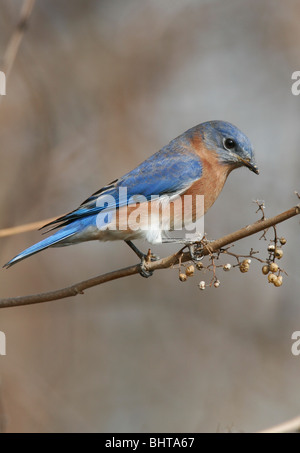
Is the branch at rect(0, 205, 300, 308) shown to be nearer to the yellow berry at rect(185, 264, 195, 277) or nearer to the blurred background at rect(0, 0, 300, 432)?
the yellow berry at rect(185, 264, 195, 277)

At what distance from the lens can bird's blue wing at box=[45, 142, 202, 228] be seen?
4.89m

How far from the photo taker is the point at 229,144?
16.6ft

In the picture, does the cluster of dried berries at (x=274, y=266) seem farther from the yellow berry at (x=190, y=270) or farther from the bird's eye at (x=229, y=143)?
the bird's eye at (x=229, y=143)

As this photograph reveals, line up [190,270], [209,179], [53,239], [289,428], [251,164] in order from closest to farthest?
[289,428] < [190,270] < [53,239] < [251,164] < [209,179]

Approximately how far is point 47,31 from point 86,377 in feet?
12.2

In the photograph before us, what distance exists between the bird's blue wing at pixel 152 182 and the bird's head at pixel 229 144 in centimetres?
19

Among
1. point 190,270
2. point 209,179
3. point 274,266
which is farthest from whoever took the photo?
point 209,179

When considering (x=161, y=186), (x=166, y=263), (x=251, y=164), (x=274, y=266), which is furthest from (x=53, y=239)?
(x=274, y=266)

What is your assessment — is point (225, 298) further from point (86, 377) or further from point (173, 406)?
point (86, 377)

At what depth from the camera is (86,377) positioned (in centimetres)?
627

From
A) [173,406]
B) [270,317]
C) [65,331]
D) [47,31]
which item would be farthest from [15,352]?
[47,31]

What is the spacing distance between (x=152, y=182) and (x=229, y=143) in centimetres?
69

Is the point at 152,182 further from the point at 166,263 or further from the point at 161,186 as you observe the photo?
the point at 166,263

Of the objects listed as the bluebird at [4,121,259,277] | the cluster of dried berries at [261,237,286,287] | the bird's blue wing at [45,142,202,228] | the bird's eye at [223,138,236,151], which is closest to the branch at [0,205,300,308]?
the cluster of dried berries at [261,237,286,287]
